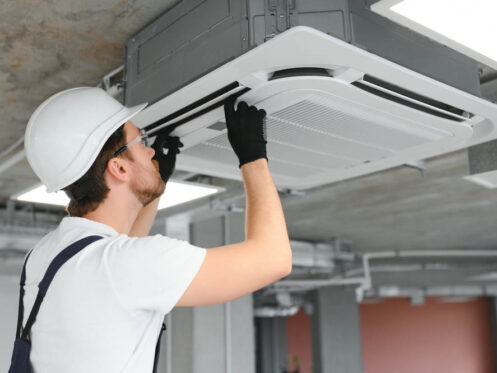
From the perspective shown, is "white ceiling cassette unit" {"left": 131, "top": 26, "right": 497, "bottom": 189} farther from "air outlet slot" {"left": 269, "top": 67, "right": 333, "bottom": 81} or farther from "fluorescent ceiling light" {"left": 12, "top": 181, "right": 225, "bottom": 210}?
"fluorescent ceiling light" {"left": 12, "top": 181, "right": 225, "bottom": 210}

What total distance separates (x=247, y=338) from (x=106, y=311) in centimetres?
322

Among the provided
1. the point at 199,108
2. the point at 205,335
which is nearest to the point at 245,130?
the point at 199,108

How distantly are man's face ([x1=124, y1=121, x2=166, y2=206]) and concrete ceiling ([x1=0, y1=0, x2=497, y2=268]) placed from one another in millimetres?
481

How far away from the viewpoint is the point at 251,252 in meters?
1.03

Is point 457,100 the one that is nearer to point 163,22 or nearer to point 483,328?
point 163,22

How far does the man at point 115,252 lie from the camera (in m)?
0.97

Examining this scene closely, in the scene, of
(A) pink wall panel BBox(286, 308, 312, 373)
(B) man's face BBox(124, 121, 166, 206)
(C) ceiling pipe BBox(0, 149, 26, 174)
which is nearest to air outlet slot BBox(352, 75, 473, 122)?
(B) man's face BBox(124, 121, 166, 206)

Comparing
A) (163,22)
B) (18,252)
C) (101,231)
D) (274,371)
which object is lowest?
(274,371)

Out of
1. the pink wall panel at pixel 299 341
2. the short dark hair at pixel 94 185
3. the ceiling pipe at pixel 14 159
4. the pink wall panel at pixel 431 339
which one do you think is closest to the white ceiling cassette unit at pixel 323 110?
the short dark hair at pixel 94 185

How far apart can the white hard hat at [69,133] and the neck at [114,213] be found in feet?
0.29

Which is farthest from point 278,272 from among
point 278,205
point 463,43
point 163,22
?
point 163,22

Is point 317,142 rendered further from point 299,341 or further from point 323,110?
point 299,341

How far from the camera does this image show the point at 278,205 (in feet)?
3.74

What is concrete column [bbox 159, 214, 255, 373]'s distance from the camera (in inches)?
150
